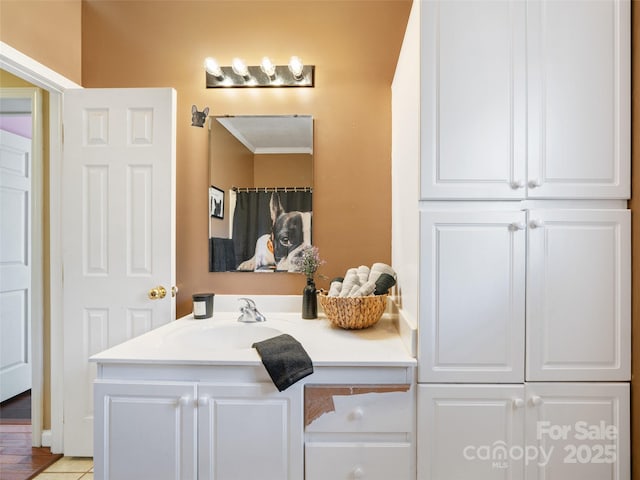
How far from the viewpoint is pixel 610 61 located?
1218 mm

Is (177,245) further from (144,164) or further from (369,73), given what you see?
(369,73)

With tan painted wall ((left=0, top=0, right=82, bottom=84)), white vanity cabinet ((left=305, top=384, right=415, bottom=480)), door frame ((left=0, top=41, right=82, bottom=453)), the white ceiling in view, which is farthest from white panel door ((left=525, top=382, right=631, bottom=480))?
tan painted wall ((left=0, top=0, right=82, bottom=84))

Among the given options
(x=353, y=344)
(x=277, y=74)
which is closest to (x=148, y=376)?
(x=353, y=344)

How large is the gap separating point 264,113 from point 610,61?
59.7 inches

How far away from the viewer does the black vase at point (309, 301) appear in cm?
178

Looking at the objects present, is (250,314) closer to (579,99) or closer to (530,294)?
(530,294)

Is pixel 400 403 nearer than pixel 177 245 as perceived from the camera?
Yes

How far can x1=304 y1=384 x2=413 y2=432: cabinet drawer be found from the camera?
122 cm

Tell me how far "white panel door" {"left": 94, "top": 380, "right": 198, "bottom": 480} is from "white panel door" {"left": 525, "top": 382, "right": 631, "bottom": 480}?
3.94 ft

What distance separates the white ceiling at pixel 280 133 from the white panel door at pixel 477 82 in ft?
2.71

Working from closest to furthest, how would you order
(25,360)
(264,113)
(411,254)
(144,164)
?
(411,254)
(144,164)
(264,113)
(25,360)

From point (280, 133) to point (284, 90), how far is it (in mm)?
249

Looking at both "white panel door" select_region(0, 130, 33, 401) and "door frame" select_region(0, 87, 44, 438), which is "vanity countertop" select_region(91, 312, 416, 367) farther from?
"white panel door" select_region(0, 130, 33, 401)

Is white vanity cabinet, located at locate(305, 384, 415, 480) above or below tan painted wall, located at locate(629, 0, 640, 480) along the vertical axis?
below
